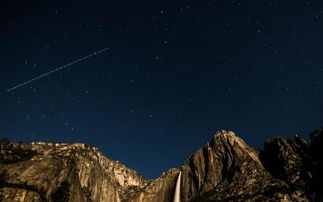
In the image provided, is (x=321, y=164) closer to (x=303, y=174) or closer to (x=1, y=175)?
(x=303, y=174)

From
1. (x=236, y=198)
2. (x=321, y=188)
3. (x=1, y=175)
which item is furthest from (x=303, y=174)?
(x=236, y=198)

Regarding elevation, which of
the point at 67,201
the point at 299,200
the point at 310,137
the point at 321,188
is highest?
the point at 67,201

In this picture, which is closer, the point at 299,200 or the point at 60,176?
the point at 299,200

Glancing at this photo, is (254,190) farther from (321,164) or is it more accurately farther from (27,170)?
(321,164)

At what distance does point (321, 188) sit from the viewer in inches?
673

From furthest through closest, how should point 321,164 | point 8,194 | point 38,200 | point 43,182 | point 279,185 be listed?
point 279,185 < point 43,182 < point 38,200 < point 8,194 < point 321,164

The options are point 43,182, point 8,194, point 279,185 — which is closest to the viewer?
point 8,194

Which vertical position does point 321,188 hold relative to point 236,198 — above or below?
below

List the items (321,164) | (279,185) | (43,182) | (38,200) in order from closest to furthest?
1. (321,164)
2. (38,200)
3. (43,182)
4. (279,185)

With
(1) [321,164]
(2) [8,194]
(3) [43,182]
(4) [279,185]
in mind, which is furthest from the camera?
(4) [279,185]

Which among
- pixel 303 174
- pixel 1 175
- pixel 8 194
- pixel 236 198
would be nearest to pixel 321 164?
pixel 303 174

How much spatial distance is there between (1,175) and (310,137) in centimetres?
18048

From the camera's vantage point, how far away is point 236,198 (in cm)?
19588

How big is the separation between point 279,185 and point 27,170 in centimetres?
16886
